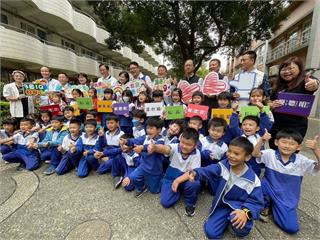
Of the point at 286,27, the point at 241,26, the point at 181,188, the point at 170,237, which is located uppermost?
the point at 286,27

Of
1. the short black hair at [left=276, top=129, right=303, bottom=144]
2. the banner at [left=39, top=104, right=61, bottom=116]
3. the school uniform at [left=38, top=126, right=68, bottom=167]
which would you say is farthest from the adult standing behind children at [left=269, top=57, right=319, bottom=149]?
the banner at [left=39, top=104, right=61, bottom=116]

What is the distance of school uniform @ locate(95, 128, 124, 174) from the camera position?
353cm

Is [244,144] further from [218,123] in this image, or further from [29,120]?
[29,120]

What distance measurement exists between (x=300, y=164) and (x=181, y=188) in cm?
148

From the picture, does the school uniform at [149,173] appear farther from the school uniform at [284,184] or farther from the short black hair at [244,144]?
the school uniform at [284,184]

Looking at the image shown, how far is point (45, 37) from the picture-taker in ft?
45.0

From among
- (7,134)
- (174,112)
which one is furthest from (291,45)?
(7,134)

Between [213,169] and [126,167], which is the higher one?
[213,169]

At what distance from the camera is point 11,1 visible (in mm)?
10234

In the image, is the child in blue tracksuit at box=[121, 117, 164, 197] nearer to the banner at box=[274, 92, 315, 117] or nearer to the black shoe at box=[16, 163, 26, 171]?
the banner at box=[274, 92, 315, 117]

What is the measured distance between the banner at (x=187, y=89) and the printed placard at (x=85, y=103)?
1.99 meters

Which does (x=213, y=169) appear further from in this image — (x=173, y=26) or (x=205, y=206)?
(x=173, y=26)

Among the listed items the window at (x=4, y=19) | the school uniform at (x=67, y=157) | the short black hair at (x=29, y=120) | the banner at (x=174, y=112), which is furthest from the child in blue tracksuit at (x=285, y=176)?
the window at (x=4, y=19)

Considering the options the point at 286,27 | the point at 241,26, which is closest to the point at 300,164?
the point at 241,26
